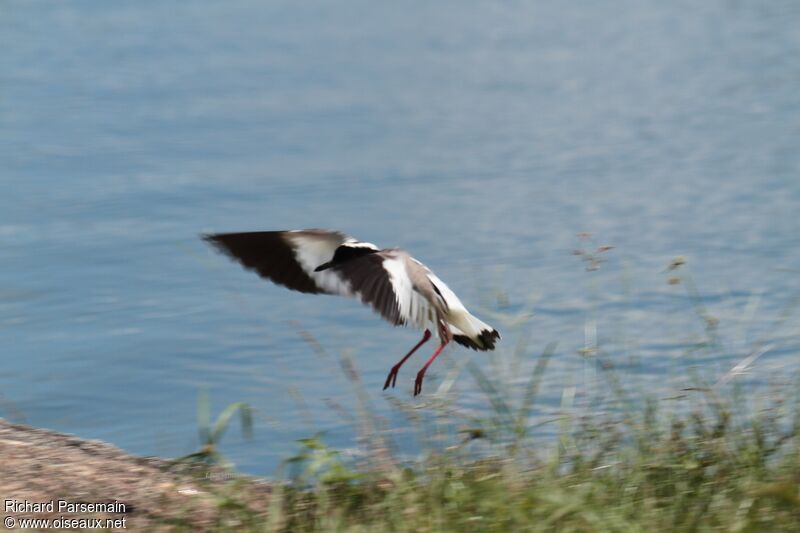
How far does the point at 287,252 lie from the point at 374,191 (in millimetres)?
5237

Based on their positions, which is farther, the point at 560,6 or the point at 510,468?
the point at 560,6

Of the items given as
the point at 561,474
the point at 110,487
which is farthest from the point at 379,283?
→ the point at 110,487

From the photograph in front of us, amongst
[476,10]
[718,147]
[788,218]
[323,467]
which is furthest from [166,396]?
[476,10]

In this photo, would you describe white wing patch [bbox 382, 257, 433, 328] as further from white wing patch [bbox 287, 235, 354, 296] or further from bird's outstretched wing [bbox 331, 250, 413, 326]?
white wing patch [bbox 287, 235, 354, 296]

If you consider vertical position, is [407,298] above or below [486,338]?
above

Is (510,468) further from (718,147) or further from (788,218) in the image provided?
(718,147)

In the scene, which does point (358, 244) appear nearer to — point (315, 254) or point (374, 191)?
point (315, 254)

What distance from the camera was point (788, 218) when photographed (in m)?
8.52

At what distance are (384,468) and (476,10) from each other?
12588 millimetres

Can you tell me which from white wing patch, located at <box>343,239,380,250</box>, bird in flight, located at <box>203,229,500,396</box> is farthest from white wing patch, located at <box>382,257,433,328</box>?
white wing patch, located at <box>343,239,380,250</box>

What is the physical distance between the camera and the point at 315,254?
4.32m

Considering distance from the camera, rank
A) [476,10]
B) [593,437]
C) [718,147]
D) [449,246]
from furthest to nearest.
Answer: [476,10]
[718,147]
[449,246]
[593,437]

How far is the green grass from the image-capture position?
3512 millimetres

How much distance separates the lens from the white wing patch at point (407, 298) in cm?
381
